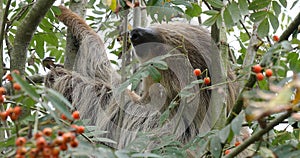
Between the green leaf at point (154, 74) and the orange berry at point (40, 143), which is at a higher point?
the orange berry at point (40, 143)

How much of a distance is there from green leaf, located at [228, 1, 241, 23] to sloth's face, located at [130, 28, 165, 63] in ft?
4.28

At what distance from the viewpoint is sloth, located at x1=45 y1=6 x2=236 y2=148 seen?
4.99 meters

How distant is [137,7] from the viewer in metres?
5.01

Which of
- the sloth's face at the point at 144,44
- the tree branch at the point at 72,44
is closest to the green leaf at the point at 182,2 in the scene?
the sloth's face at the point at 144,44

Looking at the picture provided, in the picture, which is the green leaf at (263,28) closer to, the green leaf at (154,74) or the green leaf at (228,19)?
the green leaf at (228,19)

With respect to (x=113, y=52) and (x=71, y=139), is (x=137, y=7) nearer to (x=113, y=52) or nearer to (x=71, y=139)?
(x=113, y=52)

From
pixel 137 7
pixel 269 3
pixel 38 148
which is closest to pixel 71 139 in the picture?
pixel 38 148

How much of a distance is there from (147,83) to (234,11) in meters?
1.64

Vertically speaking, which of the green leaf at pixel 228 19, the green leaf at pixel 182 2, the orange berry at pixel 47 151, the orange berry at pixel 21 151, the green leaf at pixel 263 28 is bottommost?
the orange berry at pixel 47 151

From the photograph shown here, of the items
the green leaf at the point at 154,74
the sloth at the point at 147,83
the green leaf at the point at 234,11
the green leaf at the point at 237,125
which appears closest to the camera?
the green leaf at the point at 237,125

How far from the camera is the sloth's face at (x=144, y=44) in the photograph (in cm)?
499

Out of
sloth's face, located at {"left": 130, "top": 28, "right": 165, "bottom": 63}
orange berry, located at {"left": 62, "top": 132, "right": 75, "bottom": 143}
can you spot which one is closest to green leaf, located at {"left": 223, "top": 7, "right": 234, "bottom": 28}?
sloth's face, located at {"left": 130, "top": 28, "right": 165, "bottom": 63}

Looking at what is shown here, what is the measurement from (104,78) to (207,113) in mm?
1739

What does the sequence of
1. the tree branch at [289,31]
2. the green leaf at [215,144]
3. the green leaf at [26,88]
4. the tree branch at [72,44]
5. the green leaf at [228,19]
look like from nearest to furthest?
the green leaf at [26,88] < the green leaf at [215,144] < the tree branch at [289,31] < the green leaf at [228,19] < the tree branch at [72,44]
